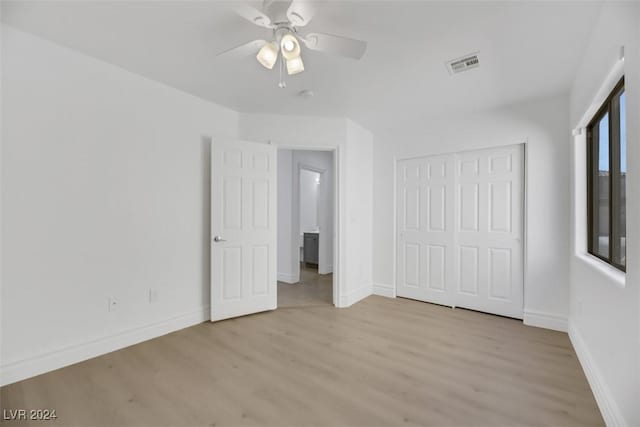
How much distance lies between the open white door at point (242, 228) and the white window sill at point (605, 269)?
2891mm

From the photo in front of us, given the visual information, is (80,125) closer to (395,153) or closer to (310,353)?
(310,353)

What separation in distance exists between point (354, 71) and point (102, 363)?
3.10 m

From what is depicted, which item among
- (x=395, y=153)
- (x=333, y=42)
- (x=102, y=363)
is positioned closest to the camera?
(x=333, y=42)

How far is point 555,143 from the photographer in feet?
9.78

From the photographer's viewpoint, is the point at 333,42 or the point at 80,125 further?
the point at 80,125

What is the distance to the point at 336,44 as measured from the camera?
165cm

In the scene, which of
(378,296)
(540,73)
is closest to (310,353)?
(378,296)

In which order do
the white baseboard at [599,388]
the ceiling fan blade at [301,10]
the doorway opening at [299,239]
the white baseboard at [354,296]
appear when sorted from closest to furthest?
the ceiling fan blade at [301,10]
the white baseboard at [599,388]
the white baseboard at [354,296]
the doorway opening at [299,239]

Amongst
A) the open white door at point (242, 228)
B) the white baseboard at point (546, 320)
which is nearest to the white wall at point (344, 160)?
the open white door at point (242, 228)

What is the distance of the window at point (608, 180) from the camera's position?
181cm

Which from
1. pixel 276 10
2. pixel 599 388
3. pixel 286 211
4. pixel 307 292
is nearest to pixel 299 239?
pixel 286 211

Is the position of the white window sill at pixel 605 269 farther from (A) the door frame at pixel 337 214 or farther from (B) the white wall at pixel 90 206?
(B) the white wall at pixel 90 206

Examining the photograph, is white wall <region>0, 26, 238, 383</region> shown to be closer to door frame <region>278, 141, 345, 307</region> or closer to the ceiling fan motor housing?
door frame <region>278, 141, 345, 307</region>

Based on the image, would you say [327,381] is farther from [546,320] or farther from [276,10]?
[546,320]
